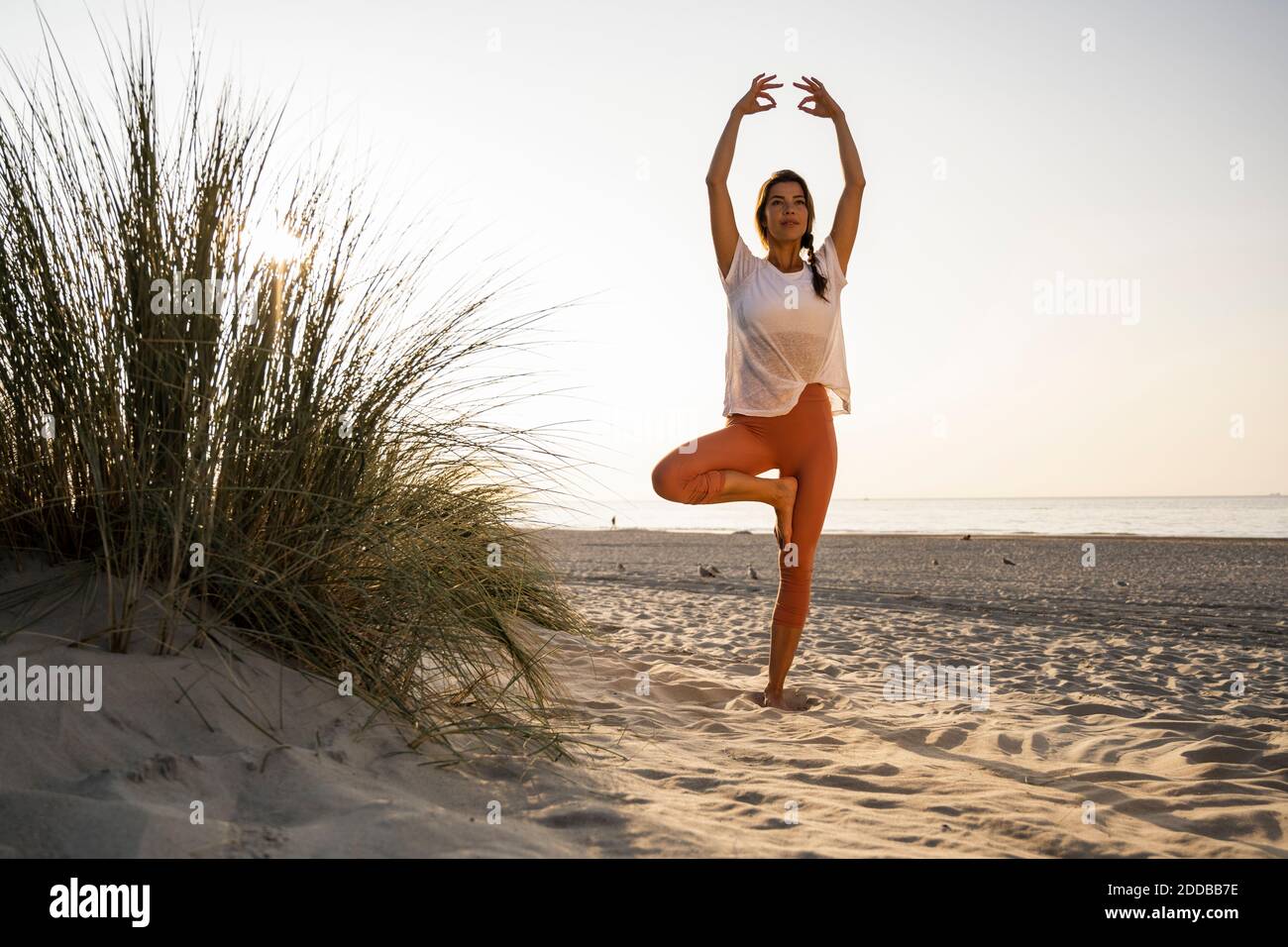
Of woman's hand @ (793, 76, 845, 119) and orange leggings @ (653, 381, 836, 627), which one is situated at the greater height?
woman's hand @ (793, 76, 845, 119)

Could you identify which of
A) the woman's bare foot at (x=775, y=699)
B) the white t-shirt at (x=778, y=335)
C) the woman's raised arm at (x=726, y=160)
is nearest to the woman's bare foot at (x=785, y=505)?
the white t-shirt at (x=778, y=335)

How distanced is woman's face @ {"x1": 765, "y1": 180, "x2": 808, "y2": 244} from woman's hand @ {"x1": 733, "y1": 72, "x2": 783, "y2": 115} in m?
0.29

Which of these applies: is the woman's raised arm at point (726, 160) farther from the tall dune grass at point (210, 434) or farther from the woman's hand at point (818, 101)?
the tall dune grass at point (210, 434)

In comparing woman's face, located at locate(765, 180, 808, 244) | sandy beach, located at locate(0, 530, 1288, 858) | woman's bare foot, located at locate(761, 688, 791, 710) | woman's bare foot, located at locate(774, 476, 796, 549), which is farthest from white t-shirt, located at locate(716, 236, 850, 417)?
sandy beach, located at locate(0, 530, 1288, 858)

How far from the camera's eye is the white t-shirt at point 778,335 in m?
3.10

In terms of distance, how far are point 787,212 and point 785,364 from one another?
59cm

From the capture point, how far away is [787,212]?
127 inches

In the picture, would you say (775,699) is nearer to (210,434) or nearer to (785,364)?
(785,364)

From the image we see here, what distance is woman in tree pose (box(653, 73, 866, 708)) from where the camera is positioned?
10.2 feet

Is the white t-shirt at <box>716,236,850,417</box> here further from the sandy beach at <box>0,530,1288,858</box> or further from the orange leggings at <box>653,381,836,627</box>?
the sandy beach at <box>0,530,1288,858</box>

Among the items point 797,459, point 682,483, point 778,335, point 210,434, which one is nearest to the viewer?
point 210,434

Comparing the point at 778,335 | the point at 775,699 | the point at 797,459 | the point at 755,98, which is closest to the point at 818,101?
the point at 755,98
